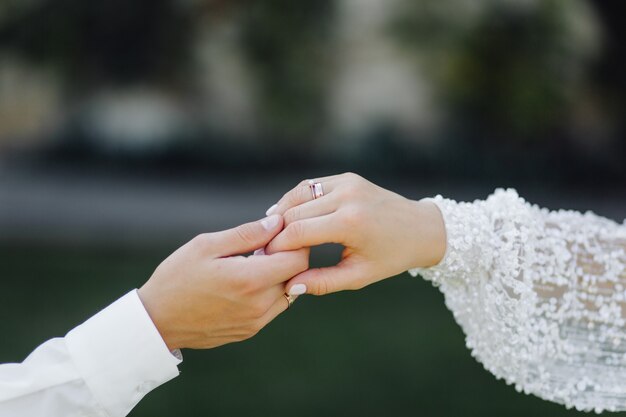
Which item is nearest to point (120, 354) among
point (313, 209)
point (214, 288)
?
point (214, 288)

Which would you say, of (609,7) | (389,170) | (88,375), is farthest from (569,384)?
(609,7)

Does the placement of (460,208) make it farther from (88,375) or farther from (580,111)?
(580,111)

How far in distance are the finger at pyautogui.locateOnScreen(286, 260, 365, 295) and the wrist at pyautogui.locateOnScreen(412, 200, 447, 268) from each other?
4.1 inches

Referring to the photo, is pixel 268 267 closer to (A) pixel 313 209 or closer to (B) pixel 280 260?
(B) pixel 280 260

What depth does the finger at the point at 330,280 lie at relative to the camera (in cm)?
130

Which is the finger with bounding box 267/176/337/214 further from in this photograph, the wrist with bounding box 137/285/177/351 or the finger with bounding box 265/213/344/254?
the wrist with bounding box 137/285/177/351

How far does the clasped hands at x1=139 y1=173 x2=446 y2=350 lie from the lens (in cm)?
123

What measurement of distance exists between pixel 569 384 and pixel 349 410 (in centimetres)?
213

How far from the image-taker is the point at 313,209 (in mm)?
1319

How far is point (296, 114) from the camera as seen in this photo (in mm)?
5285

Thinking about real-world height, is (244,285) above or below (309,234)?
below

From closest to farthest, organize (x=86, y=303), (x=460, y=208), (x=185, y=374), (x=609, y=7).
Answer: (x=460, y=208) < (x=185, y=374) < (x=86, y=303) < (x=609, y=7)

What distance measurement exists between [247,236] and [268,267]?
74 millimetres

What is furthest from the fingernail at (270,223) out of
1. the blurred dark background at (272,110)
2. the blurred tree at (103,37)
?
the blurred tree at (103,37)
